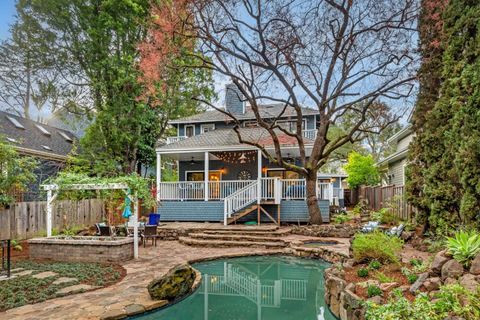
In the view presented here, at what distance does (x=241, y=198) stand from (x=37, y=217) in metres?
7.81

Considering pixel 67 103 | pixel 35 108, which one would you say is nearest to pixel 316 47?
pixel 67 103

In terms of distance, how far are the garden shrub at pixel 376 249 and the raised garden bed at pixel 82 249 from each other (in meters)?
5.96

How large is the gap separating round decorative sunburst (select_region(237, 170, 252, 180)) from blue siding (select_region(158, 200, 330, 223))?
2.72m

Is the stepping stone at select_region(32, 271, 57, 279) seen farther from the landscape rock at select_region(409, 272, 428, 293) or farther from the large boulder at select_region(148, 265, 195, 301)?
the landscape rock at select_region(409, 272, 428, 293)

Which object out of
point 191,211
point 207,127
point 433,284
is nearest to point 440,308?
point 433,284

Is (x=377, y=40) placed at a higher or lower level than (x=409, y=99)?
higher

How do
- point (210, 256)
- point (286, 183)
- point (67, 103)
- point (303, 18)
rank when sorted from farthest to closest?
point (67, 103)
point (286, 183)
point (303, 18)
point (210, 256)

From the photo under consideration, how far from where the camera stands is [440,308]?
353 cm

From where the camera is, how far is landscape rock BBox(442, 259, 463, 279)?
4348mm

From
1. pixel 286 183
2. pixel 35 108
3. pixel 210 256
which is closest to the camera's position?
pixel 210 256

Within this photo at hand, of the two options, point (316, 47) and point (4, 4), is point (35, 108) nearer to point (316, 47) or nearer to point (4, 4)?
point (4, 4)

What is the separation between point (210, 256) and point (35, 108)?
66.8ft

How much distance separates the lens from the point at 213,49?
14.2m

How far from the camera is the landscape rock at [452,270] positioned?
4348 mm
